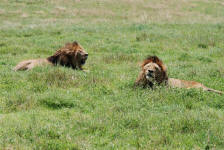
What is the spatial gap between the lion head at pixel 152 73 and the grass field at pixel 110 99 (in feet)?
1.14

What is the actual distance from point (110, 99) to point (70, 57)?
407 centimetres

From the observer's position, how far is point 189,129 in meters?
6.77

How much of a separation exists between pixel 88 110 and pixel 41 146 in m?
2.09

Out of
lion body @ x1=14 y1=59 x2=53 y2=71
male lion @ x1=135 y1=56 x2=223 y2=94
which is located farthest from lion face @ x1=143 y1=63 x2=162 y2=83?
lion body @ x1=14 y1=59 x2=53 y2=71

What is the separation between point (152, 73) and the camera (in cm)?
933

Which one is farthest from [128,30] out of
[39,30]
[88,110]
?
[88,110]

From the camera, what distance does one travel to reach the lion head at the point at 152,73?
9.30 m

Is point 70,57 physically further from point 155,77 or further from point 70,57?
point 155,77

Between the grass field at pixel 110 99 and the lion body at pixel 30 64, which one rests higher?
the lion body at pixel 30 64

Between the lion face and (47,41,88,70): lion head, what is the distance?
3.47 m

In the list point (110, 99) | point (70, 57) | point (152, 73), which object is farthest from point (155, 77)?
point (70, 57)

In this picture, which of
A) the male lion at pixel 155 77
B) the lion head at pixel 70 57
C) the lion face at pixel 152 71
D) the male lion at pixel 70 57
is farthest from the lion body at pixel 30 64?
the lion face at pixel 152 71

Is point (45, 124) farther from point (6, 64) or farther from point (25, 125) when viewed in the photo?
point (6, 64)

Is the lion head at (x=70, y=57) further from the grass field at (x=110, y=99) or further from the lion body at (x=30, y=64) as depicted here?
the grass field at (x=110, y=99)
